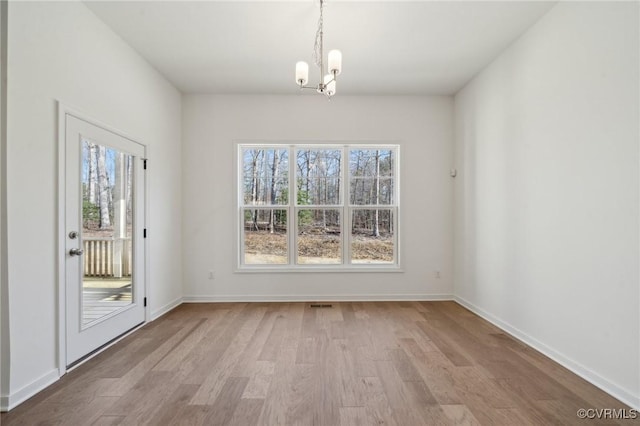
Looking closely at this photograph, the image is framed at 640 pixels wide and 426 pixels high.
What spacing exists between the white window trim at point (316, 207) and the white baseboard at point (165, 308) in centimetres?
94

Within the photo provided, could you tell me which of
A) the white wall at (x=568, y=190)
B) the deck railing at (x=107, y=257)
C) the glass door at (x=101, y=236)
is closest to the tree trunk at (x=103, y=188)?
the glass door at (x=101, y=236)

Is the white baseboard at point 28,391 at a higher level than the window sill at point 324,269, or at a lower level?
lower

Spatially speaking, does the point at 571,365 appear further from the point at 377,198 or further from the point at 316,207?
the point at 316,207

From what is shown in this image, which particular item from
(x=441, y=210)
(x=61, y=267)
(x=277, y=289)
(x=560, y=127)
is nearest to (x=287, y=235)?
(x=277, y=289)

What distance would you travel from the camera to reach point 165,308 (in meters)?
3.93

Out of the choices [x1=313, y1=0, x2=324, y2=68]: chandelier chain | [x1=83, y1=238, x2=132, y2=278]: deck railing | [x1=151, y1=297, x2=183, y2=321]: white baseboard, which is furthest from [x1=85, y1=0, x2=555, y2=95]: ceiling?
[x1=151, y1=297, x2=183, y2=321]: white baseboard

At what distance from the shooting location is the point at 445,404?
199 centimetres

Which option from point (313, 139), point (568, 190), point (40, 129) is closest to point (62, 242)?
point (40, 129)

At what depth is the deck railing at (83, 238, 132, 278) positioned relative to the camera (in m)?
2.68

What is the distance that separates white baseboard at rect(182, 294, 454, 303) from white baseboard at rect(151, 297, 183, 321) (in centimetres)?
12

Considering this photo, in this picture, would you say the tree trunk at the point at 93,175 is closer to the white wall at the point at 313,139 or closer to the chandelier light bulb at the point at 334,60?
the white wall at the point at 313,139

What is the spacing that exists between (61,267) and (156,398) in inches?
49.3

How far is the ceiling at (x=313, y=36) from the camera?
2.63 meters

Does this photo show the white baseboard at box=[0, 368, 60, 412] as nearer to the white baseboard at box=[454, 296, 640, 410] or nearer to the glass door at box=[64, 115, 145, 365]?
the glass door at box=[64, 115, 145, 365]
